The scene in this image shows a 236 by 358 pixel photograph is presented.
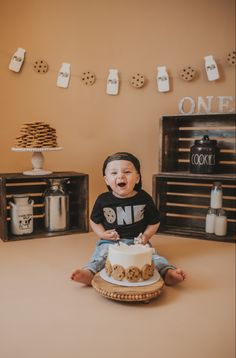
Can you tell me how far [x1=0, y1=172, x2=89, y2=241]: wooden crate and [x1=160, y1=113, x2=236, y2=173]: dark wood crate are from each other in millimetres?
397

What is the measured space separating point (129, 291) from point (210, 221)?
2.58 feet

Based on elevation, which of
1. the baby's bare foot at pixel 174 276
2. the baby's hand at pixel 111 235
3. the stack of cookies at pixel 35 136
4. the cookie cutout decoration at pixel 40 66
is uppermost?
the cookie cutout decoration at pixel 40 66

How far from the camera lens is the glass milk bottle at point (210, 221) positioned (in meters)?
1.56

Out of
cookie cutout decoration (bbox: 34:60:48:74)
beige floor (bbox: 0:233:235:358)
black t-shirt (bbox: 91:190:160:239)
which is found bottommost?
beige floor (bbox: 0:233:235:358)

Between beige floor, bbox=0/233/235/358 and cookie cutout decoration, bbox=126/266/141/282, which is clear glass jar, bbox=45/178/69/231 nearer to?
beige floor, bbox=0/233/235/358

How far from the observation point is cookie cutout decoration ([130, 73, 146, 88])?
1.78 m

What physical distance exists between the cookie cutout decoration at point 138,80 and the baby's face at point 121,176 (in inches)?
27.0

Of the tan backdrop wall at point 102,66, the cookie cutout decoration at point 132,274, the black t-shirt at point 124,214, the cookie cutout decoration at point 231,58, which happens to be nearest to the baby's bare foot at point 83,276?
the cookie cutout decoration at point 132,274

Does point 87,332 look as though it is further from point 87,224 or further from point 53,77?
point 53,77

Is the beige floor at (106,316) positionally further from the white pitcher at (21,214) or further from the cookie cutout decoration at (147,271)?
the white pitcher at (21,214)

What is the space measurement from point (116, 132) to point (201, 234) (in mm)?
673

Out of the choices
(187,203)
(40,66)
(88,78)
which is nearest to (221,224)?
(187,203)

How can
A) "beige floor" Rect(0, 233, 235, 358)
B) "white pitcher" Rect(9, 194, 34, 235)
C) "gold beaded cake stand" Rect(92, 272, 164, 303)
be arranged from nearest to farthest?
1. "beige floor" Rect(0, 233, 235, 358)
2. "gold beaded cake stand" Rect(92, 272, 164, 303)
3. "white pitcher" Rect(9, 194, 34, 235)

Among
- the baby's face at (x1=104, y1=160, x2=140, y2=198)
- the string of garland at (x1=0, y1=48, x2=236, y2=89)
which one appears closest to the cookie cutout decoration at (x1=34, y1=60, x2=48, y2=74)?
the string of garland at (x1=0, y1=48, x2=236, y2=89)
